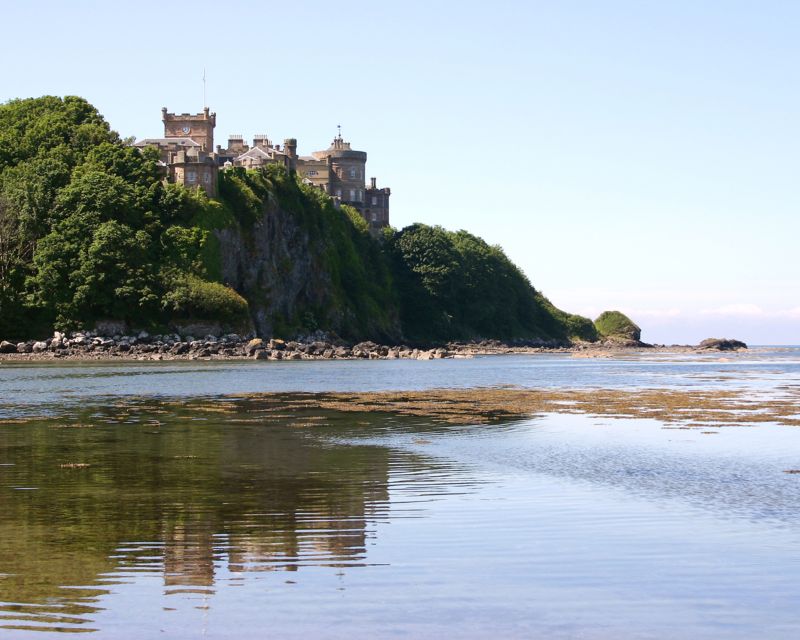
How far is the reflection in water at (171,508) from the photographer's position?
13.2 m

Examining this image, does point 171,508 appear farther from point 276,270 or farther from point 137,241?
point 276,270

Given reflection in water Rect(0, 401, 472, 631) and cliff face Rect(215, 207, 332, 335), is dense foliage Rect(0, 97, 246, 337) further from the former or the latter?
reflection in water Rect(0, 401, 472, 631)

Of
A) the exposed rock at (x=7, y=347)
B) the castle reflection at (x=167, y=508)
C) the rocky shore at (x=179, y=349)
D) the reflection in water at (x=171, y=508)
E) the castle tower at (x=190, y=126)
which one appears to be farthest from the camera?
the castle tower at (x=190, y=126)

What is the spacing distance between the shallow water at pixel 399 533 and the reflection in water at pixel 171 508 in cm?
6

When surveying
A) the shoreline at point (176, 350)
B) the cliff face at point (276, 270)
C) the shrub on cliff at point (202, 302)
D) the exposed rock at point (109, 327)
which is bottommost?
the shoreline at point (176, 350)

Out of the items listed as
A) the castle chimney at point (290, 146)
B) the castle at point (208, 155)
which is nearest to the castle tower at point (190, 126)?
the castle at point (208, 155)

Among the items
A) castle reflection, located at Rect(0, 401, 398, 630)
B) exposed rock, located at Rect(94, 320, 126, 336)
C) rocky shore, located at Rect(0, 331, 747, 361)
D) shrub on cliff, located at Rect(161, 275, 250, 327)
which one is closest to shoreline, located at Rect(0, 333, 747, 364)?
rocky shore, located at Rect(0, 331, 747, 361)

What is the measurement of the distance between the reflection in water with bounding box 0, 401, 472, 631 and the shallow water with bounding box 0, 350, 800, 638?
0.06 metres

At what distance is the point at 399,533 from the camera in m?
16.4

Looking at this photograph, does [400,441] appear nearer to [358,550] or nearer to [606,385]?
[358,550]

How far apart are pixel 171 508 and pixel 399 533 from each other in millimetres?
4700

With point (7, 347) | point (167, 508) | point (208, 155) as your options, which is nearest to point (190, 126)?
point (208, 155)

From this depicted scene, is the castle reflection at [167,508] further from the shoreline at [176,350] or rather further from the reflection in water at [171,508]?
the shoreline at [176,350]

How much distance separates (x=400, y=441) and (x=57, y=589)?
18998 millimetres
